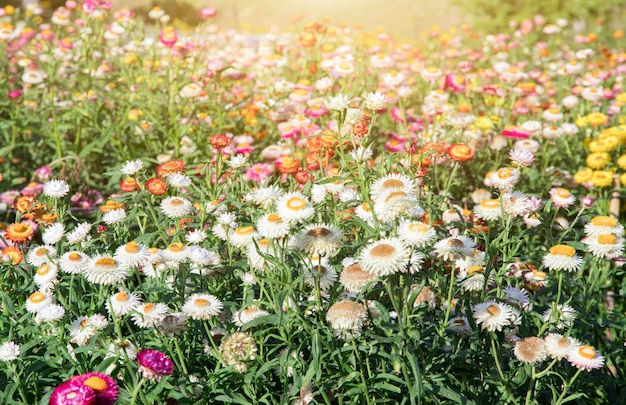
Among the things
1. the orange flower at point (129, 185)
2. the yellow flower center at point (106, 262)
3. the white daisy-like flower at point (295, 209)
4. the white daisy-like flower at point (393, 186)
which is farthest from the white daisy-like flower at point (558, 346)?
the orange flower at point (129, 185)

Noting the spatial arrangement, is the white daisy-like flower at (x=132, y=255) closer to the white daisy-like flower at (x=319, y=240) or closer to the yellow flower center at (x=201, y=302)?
the yellow flower center at (x=201, y=302)

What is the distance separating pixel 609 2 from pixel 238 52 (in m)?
7.26

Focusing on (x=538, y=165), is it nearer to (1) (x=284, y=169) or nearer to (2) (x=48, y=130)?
(1) (x=284, y=169)

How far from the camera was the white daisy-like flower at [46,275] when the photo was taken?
2311 mm

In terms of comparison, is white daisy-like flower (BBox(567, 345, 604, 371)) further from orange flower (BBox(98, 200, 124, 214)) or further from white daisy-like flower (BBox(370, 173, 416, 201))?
orange flower (BBox(98, 200, 124, 214))

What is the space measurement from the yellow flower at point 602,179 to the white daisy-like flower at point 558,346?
2014 mm

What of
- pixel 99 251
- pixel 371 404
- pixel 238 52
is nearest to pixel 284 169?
pixel 99 251

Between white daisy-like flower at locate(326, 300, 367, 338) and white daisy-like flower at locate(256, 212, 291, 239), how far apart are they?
253 mm

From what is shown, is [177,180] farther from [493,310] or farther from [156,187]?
[493,310]

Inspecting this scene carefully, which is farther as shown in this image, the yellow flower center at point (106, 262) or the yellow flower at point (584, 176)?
the yellow flower at point (584, 176)

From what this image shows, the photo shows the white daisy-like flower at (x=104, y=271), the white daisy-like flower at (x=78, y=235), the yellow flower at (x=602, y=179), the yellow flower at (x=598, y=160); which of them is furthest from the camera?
the yellow flower at (x=598, y=160)

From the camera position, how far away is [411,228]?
2.00 metres

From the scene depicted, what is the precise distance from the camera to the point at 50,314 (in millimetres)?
2162

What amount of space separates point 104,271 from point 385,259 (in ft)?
2.74
